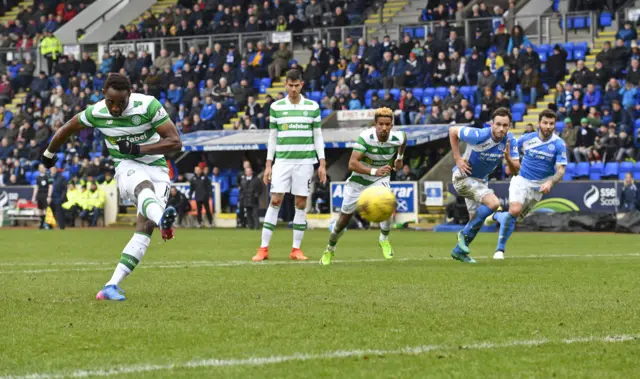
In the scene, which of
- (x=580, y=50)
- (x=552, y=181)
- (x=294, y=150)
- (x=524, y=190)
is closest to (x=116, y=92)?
(x=294, y=150)

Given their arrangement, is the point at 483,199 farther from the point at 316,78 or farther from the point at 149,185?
the point at 316,78

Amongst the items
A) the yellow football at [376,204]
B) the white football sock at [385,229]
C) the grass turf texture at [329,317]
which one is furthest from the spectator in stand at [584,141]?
the yellow football at [376,204]

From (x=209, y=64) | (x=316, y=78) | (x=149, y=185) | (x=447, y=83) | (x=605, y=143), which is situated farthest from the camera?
(x=209, y=64)

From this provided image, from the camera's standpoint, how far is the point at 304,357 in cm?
622

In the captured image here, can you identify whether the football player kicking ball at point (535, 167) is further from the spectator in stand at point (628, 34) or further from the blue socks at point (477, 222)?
the spectator in stand at point (628, 34)

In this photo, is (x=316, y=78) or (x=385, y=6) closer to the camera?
(x=316, y=78)

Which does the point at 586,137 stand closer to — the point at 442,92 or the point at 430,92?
the point at 442,92

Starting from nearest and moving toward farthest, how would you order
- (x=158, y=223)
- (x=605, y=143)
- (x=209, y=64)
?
(x=158, y=223), (x=605, y=143), (x=209, y=64)

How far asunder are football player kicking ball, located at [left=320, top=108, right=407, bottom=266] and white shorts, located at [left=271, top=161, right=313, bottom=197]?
63cm

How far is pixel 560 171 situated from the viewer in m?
15.3

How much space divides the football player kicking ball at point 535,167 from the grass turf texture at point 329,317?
108 centimetres

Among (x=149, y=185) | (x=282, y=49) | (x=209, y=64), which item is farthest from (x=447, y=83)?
(x=149, y=185)

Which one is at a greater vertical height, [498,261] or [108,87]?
[108,87]

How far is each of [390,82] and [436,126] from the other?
3.57 metres
